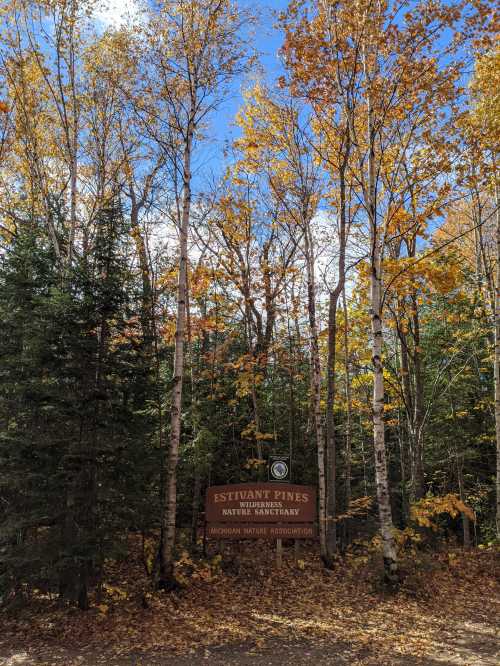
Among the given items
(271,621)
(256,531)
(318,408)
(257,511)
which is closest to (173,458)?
(257,511)

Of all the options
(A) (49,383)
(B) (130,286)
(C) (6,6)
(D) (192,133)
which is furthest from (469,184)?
(C) (6,6)

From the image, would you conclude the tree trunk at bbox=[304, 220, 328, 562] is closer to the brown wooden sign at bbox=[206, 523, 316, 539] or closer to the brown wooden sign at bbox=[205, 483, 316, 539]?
the brown wooden sign at bbox=[205, 483, 316, 539]

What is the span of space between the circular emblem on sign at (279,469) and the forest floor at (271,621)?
76.4 inches


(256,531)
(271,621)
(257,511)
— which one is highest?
(257,511)

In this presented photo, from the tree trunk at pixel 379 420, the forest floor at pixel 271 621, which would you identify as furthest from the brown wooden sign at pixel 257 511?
the tree trunk at pixel 379 420

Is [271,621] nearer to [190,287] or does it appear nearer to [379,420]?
[379,420]

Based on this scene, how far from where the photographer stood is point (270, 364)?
47.3 ft

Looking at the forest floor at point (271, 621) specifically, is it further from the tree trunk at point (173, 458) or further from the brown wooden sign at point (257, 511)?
the brown wooden sign at point (257, 511)

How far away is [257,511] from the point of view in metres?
9.71

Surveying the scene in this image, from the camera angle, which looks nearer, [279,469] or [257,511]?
[257,511]

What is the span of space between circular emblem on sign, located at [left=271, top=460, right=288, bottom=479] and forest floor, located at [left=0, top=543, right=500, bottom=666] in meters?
1.94

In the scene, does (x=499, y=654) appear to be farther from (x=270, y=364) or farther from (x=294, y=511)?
(x=270, y=364)

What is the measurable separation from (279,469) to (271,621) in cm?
331

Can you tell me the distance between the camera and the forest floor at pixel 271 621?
594 cm
